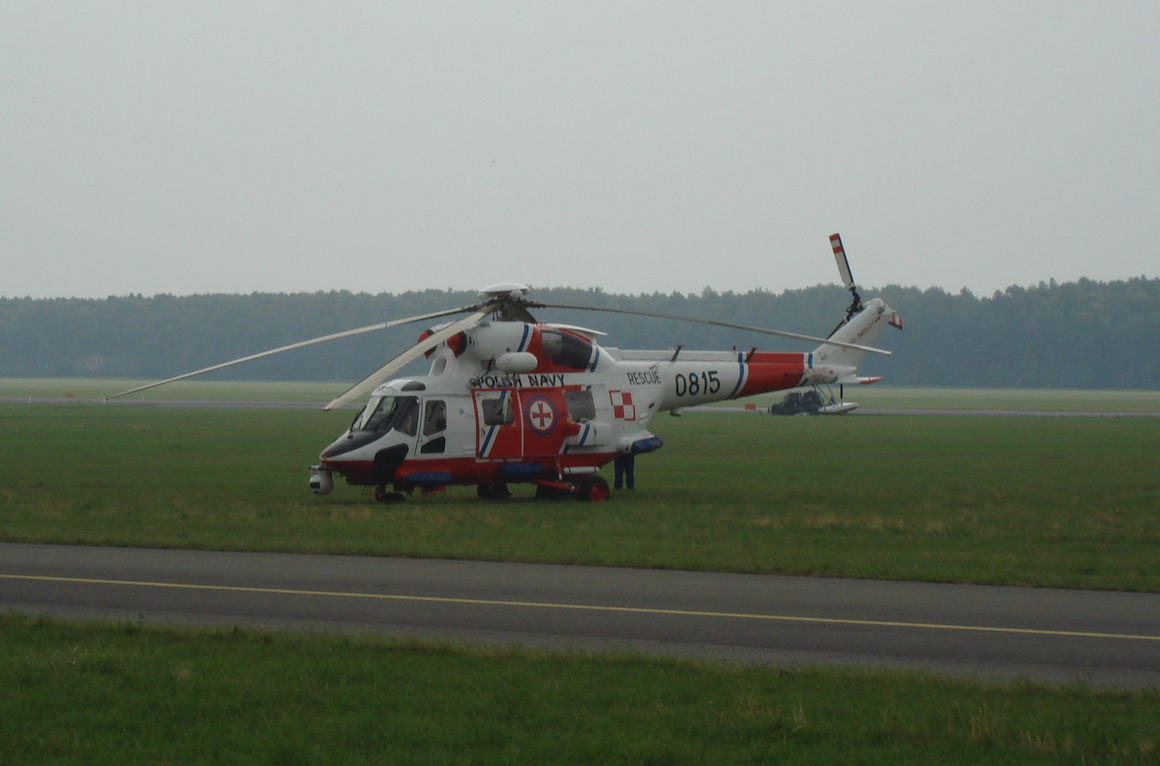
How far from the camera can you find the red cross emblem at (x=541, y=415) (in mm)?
21656

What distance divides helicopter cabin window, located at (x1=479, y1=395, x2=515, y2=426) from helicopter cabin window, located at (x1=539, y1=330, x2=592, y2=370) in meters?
1.36

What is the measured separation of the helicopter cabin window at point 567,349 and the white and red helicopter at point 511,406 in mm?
25

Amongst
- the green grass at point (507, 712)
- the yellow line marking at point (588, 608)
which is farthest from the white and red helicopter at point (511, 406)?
the green grass at point (507, 712)

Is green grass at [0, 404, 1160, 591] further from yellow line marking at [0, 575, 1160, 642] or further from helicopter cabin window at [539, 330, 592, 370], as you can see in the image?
helicopter cabin window at [539, 330, 592, 370]

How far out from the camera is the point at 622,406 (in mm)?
22781

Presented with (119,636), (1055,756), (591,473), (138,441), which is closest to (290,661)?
(119,636)

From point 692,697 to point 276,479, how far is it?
63.7 ft

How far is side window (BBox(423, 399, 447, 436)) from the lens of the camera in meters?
20.7

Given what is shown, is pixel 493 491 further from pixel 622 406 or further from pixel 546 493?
pixel 622 406

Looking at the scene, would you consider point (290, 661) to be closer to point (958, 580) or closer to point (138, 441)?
point (958, 580)

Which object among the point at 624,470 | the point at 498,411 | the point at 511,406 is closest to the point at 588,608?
the point at 498,411

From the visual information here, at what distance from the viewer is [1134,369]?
553ft

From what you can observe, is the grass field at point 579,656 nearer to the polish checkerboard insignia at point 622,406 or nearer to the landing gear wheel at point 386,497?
the landing gear wheel at point 386,497

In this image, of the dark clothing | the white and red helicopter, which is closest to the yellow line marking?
the white and red helicopter
